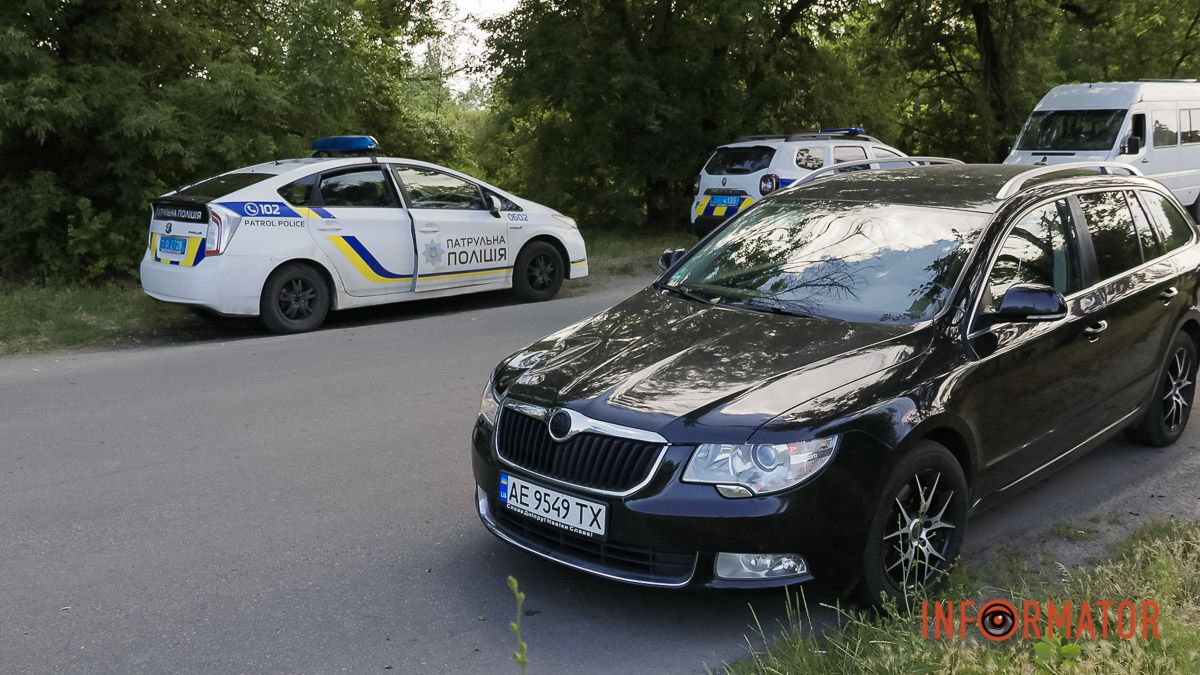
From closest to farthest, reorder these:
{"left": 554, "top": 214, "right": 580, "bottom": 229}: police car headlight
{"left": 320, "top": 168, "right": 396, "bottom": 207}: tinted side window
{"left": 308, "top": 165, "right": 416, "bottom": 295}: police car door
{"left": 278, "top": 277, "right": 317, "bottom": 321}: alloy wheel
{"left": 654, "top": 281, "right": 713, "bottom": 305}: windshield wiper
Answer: {"left": 654, "top": 281, "right": 713, "bottom": 305}: windshield wiper
{"left": 278, "top": 277, "right": 317, "bottom": 321}: alloy wheel
{"left": 308, "top": 165, "right": 416, "bottom": 295}: police car door
{"left": 320, "top": 168, "right": 396, "bottom": 207}: tinted side window
{"left": 554, "top": 214, "right": 580, "bottom": 229}: police car headlight

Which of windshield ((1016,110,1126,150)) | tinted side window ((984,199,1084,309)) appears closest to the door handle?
tinted side window ((984,199,1084,309))

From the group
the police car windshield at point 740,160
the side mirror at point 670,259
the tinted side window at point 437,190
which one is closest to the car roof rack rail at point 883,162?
the police car windshield at point 740,160

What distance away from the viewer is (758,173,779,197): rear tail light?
15519mm

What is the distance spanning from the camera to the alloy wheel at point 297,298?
413 inches

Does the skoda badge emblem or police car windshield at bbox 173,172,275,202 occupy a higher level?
police car windshield at bbox 173,172,275,202

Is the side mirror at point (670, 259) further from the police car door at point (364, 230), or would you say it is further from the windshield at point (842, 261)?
the police car door at point (364, 230)

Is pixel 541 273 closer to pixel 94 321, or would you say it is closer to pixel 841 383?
pixel 94 321

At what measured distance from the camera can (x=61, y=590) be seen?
4574 millimetres

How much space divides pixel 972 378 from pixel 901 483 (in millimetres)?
675

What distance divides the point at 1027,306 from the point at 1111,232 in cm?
155

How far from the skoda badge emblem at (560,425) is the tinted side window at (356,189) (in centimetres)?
714

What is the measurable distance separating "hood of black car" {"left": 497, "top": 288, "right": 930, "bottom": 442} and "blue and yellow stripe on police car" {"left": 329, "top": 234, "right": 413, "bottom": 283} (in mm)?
6058

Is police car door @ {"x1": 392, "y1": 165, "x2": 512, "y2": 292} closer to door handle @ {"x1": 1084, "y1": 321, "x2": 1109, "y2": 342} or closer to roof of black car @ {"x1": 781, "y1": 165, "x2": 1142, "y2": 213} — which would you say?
roof of black car @ {"x1": 781, "y1": 165, "x2": 1142, "y2": 213}

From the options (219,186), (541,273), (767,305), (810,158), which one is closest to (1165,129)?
(810,158)
